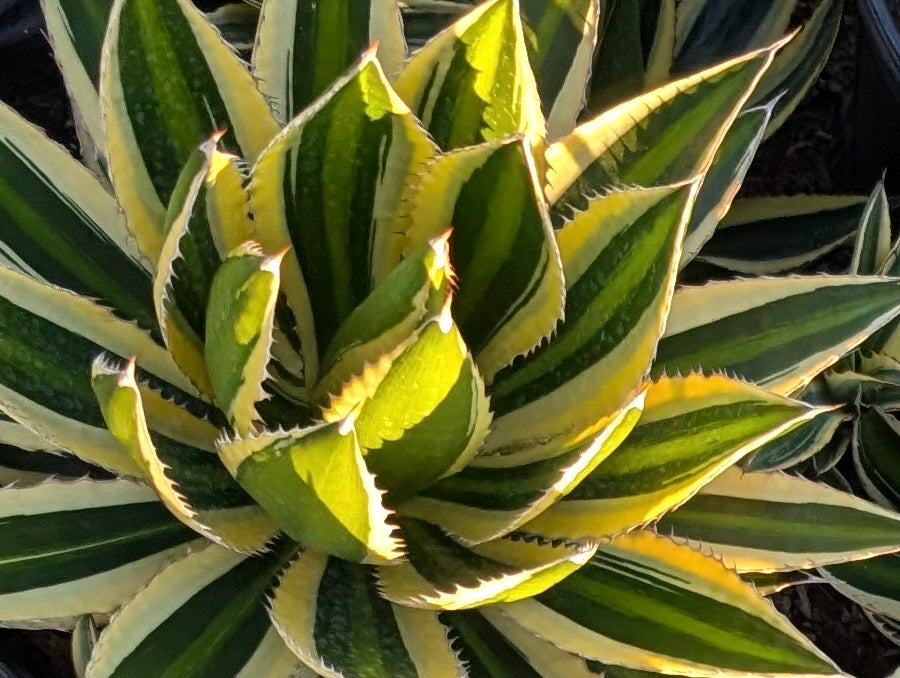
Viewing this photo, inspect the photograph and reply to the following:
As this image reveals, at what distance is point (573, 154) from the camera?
0.56 meters

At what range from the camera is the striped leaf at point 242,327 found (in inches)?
17.1

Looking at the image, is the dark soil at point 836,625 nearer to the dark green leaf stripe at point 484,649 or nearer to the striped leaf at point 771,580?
the striped leaf at point 771,580

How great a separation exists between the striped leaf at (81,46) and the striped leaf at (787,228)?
69 centimetres

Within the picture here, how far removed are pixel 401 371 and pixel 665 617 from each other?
9.5 inches

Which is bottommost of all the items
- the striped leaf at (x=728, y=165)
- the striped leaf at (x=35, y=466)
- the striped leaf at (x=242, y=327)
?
the striped leaf at (x=35, y=466)

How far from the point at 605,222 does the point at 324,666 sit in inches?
11.4

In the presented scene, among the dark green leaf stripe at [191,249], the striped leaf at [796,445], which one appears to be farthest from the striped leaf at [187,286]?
the striped leaf at [796,445]

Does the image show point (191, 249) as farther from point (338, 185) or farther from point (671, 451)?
point (671, 451)

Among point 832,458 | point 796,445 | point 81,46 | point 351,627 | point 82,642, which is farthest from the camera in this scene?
point 832,458

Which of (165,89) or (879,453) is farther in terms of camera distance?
(879,453)

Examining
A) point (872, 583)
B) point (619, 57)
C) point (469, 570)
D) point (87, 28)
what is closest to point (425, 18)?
point (619, 57)

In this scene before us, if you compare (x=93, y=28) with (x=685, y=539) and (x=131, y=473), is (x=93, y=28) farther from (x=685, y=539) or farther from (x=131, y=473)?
(x=685, y=539)

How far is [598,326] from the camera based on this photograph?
552mm

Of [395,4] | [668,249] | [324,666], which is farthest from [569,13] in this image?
[324,666]
